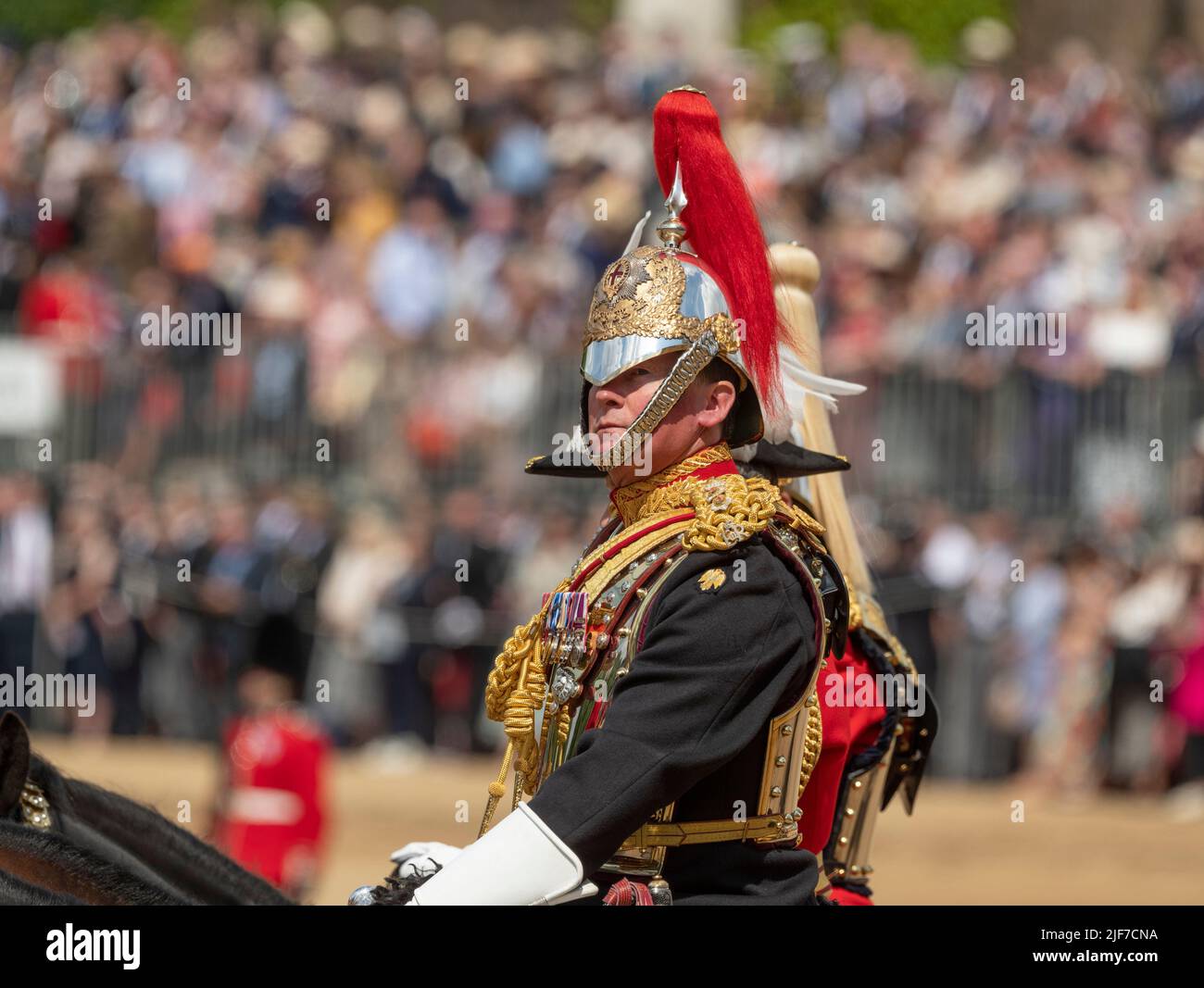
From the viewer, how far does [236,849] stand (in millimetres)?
10211

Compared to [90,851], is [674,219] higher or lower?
higher

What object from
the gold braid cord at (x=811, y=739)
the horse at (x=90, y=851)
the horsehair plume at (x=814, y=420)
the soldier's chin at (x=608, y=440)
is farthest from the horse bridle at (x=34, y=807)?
the horsehair plume at (x=814, y=420)

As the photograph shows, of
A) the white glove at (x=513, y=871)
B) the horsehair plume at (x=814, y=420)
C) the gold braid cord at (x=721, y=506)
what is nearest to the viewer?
the white glove at (x=513, y=871)

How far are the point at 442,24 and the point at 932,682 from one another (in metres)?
→ 16.4

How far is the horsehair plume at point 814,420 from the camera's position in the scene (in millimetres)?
5059

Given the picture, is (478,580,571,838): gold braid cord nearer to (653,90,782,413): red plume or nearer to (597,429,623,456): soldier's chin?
(597,429,623,456): soldier's chin

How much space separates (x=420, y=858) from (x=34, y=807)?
0.78 m

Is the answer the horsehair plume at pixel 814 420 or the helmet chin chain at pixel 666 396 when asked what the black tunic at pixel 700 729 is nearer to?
the helmet chin chain at pixel 666 396

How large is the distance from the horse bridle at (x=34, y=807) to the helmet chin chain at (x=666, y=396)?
1283 mm

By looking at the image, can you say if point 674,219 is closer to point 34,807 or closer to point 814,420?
point 814,420

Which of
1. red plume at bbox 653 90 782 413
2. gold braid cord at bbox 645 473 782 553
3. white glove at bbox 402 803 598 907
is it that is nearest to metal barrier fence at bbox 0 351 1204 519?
red plume at bbox 653 90 782 413

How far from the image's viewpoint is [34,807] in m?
4.32

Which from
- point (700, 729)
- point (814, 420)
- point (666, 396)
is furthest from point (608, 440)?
point (814, 420)
